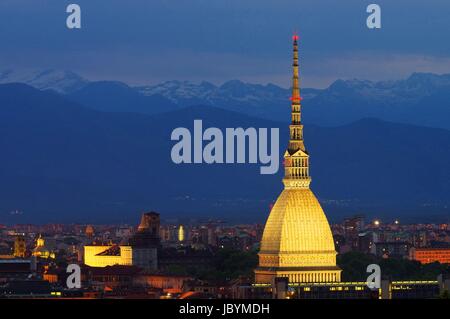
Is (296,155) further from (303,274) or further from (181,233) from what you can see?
(181,233)

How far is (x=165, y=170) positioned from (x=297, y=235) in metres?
78.7

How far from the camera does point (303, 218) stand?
320ft

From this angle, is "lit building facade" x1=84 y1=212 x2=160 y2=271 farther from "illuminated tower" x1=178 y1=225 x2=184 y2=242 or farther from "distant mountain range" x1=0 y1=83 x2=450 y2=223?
"distant mountain range" x1=0 y1=83 x2=450 y2=223

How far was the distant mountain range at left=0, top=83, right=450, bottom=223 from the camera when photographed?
168 metres

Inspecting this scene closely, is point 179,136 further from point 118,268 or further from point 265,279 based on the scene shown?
point 265,279

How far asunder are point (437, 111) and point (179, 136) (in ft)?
75.8

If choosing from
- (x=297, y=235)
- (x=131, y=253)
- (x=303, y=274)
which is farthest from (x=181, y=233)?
(x=303, y=274)

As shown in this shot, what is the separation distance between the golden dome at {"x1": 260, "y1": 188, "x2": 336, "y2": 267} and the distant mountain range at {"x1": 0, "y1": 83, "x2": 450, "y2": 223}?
6171cm

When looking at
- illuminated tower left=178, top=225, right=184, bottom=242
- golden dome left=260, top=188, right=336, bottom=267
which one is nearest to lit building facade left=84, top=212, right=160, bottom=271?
illuminated tower left=178, top=225, right=184, bottom=242

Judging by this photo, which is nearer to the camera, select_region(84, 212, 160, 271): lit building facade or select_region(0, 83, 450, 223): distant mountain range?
select_region(84, 212, 160, 271): lit building facade

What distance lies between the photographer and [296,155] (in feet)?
319

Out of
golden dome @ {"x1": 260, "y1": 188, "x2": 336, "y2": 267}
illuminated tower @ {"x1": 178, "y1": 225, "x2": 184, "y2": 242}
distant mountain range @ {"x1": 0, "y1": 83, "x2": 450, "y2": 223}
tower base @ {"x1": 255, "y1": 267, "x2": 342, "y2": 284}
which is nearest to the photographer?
tower base @ {"x1": 255, "y1": 267, "x2": 342, "y2": 284}

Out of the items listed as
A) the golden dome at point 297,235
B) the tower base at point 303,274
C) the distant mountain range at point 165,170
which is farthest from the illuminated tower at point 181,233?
the tower base at point 303,274
